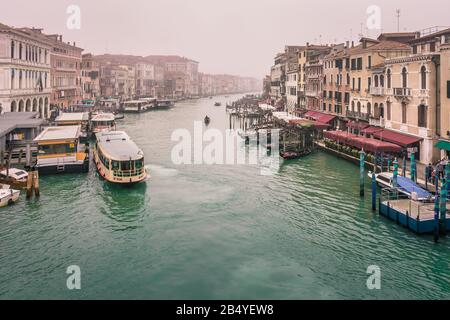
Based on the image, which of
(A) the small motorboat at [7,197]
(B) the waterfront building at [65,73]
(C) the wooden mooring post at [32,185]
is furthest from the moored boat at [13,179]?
(B) the waterfront building at [65,73]

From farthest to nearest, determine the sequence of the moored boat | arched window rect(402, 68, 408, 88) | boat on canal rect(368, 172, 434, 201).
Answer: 1. arched window rect(402, 68, 408, 88)
2. the moored boat
3. boat on canal rect(368, 172, 434, 201)

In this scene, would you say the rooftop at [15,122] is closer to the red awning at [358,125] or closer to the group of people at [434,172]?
the group of people at [434,172]

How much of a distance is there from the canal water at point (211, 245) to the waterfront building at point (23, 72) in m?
27.1

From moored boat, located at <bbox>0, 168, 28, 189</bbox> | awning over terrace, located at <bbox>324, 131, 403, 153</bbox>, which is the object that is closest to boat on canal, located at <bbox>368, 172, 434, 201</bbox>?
awning over terrace, located at <bbox>324, 131, 403, 153</bbox>

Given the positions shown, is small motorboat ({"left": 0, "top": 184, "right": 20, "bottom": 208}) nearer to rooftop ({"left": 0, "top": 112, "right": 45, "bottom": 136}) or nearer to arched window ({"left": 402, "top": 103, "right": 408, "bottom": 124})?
rooftop ({"left": 0, "top": 112, "right": 45, "bottom": 136})

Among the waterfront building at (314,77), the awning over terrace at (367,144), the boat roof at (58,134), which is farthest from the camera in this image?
the waterfront building at (314,77)

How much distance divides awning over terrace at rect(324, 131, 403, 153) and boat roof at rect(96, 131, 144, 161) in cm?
1907

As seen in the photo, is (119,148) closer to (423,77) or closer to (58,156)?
(58,156)

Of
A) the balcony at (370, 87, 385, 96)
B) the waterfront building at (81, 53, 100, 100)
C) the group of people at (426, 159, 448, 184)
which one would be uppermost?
the waterfront building at (81, 53, 100, 100)

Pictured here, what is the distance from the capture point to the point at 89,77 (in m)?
110

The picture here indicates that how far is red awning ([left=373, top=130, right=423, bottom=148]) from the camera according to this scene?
113 ft

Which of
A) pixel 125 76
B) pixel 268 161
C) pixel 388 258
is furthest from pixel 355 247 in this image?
pixel 125 76

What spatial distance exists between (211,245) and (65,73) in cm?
7830

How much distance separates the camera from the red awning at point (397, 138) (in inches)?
1356
